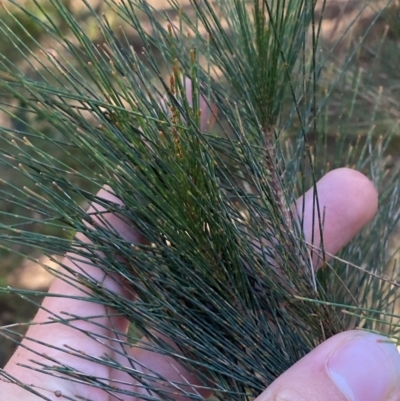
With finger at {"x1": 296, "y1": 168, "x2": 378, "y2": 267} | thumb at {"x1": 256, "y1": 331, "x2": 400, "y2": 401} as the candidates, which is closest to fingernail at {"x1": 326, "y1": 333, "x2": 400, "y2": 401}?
thumb at {"x1": 256, "y1": 331, "x2": 400, "y2": 401}

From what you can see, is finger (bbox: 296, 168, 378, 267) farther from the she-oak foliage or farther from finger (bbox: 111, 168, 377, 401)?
the she-oak foliage

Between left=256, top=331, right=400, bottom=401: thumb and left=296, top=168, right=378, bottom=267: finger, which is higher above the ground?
left=296, top=168, right=378, bottom=267: finger

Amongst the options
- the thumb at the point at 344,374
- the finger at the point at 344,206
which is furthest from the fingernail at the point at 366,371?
the finger at the point at 344,206

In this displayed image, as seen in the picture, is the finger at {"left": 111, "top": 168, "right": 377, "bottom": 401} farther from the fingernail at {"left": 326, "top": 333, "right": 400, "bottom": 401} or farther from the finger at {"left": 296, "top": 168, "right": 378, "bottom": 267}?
the fingernail at {"left": 326, "top": 333, "right": 400, "bottom": 401}

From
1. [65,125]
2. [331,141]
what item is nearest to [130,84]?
[65,125]

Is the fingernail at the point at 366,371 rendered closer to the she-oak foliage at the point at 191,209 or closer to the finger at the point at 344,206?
the she-oak foliage at the point at 191,209

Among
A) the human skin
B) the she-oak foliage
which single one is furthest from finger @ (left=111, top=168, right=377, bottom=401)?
the she-oak foliage

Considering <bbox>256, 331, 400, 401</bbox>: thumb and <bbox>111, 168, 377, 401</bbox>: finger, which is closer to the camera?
<bbox>256, 331, 400, 401</bbox>: thumb
